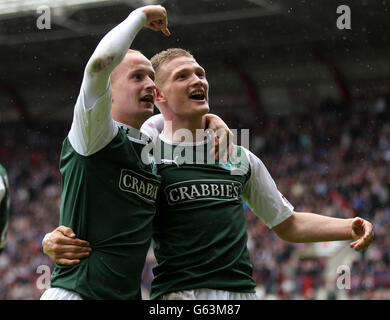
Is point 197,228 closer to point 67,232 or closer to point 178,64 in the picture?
point 67,232

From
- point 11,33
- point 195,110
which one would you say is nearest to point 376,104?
point 11,33

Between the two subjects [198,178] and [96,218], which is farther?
→ [198,178]

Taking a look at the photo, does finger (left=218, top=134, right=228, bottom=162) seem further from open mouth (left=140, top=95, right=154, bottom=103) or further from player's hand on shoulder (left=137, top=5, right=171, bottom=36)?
player's hand on shoulder (left=137, top=5, right=171, bottom=36)

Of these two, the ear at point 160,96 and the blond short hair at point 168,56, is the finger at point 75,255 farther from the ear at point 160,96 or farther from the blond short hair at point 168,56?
the blond short hair at point 168,56

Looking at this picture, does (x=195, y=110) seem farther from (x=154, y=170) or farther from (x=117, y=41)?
(x=117, y=41)

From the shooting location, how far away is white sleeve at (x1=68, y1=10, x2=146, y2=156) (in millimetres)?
2580

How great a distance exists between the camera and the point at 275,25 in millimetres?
14531

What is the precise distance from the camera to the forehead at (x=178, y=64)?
3359 millimetres

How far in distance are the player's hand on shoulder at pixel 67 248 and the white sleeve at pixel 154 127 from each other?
74 cm

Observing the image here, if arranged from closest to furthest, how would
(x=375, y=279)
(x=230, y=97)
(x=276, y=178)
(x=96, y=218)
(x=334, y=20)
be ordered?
(x=96, y=218), (x=375, y=279), (x=334, y=20), (x=276, y=178), (x=230, y=97)

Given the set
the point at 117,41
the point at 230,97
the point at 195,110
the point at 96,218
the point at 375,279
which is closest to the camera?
the point at 117,41

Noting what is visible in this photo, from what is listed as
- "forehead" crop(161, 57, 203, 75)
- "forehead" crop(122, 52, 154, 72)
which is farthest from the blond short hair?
"forehead" crop(122, 52, 154, 72)

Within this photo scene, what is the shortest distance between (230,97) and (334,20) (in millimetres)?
3383

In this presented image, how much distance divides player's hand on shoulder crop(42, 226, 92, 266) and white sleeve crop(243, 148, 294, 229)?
1.01m
